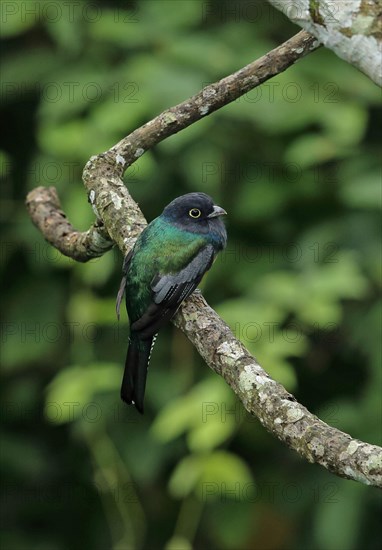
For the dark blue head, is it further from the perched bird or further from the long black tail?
the long black tail

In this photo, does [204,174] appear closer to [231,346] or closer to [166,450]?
[166,450]

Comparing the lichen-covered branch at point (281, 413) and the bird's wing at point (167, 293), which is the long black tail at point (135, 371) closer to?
the bird's wing at point (167, 293)

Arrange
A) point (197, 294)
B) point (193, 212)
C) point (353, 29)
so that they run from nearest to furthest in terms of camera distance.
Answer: point (353, 29) → point (197, 294) → point (193, 212)

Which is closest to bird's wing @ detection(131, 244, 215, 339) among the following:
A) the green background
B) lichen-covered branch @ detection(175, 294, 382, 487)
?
lichen-covered branch @ detection(175, 294, 382, 487)

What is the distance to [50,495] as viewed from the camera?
19.0ft

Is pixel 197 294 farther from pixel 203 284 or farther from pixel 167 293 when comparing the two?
pixel 203 284

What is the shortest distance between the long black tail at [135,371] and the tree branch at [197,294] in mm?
373

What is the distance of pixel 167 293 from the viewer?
11.9 ft

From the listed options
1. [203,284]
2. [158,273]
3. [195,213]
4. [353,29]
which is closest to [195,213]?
[195,213]

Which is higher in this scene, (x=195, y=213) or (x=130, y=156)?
(x=130, y=156)

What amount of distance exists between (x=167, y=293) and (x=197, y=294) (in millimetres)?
116

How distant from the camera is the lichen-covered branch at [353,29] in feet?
6.90

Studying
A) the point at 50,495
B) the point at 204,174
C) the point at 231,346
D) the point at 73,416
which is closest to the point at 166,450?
the point at 73,416

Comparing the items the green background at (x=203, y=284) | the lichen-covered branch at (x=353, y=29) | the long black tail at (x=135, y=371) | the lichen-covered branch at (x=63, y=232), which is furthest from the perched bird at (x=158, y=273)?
the lichen-covered branch at (x=353, y=29)
